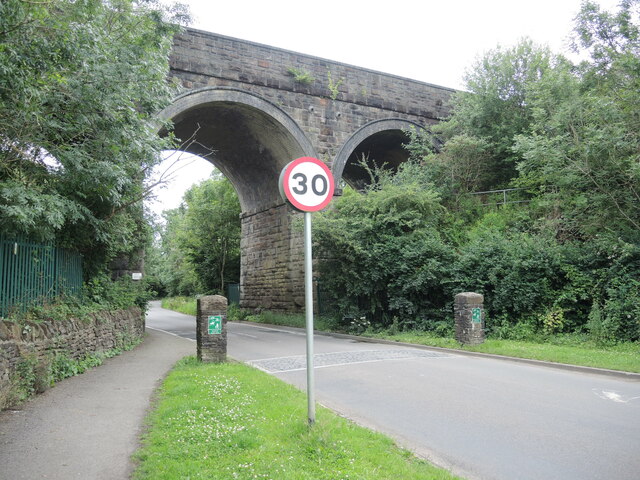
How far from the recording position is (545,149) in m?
13.6

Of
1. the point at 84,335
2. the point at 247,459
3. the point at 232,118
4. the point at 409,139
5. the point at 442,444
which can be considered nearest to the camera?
the point at 247,459

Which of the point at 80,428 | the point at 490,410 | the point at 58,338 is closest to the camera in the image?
the point at 80,428

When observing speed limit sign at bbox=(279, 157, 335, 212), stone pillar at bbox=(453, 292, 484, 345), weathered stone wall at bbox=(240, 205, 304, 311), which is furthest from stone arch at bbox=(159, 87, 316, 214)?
speed limit sign at bbox=(279, 157, 335, 212)

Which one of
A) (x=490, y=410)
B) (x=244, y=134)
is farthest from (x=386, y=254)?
(x=490, y=410)

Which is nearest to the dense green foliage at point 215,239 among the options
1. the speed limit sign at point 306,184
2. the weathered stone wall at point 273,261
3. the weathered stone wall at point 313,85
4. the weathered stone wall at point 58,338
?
the weathered stone wall at point 273,261

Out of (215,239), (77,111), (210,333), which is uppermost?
(215,239)

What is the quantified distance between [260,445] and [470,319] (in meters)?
8.67

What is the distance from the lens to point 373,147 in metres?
24.3

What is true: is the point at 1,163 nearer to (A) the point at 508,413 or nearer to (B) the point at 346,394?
(B) the point at 346,394

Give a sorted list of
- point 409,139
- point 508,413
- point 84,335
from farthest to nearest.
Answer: point 409,139, point 84,335, point 508,413

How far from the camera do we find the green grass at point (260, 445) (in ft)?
12.4

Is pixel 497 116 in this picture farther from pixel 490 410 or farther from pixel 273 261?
pixel 490 410

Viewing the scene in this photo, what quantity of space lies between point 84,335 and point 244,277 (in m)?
16.3

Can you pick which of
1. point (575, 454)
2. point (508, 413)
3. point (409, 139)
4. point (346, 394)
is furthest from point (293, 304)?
point (575, 454)
